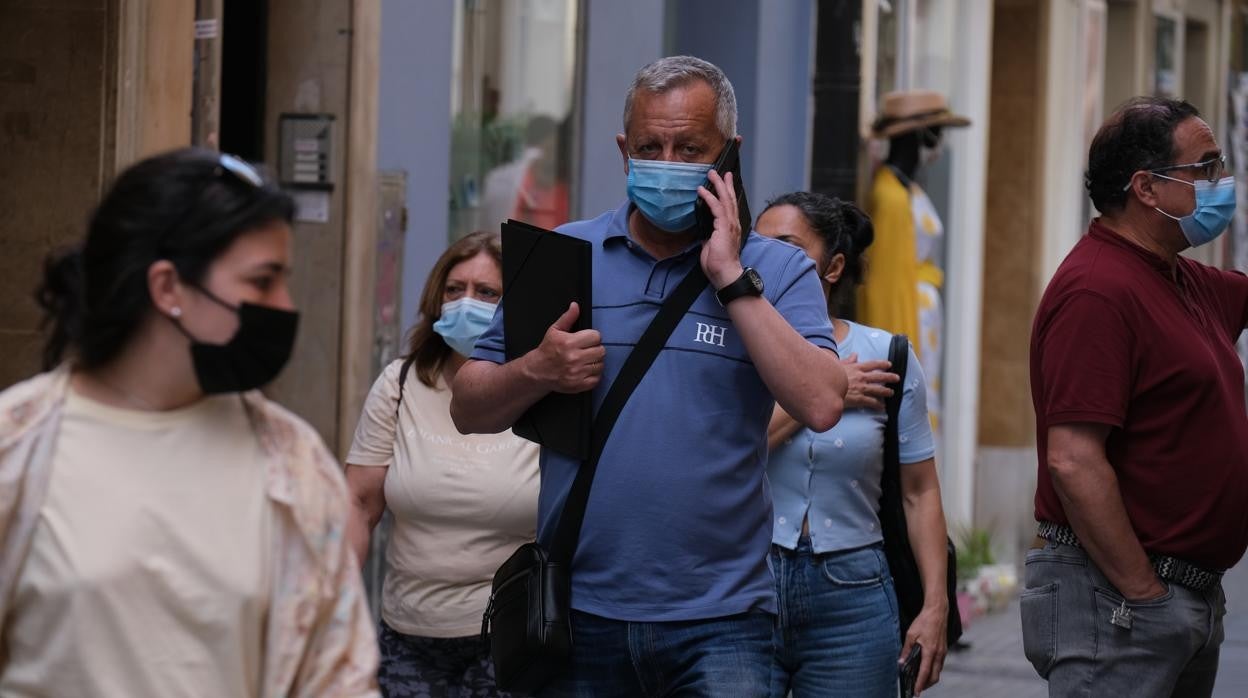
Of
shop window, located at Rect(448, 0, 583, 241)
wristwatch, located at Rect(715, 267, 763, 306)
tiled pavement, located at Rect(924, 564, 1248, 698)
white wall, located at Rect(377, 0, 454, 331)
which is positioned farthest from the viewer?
tiled pavement, located at Rect(924, 564, 1248, 698)

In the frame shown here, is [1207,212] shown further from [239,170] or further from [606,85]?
[606,85]

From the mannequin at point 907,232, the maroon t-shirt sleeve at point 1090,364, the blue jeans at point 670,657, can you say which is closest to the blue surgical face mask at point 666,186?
the blue jeans at point 670,657

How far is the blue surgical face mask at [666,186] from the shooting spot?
4.16m

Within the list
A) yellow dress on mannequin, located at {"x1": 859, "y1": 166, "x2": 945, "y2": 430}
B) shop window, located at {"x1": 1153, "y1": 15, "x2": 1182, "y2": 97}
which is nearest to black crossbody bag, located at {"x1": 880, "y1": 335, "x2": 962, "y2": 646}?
yellow dress on mannequin, located at {"x1": 859, "y1": 166, "x2": 945, "y2": 430}

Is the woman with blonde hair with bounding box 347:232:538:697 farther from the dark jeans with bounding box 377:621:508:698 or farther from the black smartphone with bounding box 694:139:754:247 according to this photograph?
the black smartphone with bounding box 694:139:754:247

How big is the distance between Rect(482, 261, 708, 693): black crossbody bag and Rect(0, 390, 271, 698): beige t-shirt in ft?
3.97

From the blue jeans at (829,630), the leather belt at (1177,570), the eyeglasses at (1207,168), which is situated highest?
the eyeglasses at (1207,168)

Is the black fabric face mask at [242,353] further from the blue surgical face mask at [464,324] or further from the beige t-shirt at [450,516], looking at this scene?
the blue surgical face mask at [464,324]

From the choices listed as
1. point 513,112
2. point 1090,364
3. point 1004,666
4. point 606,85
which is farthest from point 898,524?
point 1004,666

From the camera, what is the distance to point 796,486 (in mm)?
5211

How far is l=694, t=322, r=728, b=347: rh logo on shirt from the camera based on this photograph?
414 centimetres

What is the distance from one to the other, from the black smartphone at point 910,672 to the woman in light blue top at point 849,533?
0.05 ft

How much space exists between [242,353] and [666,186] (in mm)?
1391

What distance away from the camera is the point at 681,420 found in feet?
13.4
